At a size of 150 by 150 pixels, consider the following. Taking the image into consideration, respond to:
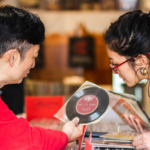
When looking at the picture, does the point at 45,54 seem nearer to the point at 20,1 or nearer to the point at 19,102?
the point at 20,1

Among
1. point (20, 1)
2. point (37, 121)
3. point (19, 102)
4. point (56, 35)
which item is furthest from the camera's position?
point (56, 35)

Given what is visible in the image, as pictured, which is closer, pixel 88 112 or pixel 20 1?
pixel 88 112

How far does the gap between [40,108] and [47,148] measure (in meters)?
0.55

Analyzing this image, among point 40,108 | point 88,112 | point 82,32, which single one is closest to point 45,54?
point 82,32

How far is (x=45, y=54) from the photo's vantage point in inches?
A: 194

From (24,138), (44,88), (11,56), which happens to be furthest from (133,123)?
(44,88)

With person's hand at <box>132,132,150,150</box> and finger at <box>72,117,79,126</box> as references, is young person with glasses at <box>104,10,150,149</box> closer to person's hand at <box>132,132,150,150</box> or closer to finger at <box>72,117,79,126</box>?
person's hand at <box>132,132,150,150</box>

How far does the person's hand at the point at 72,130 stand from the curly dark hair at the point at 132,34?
0.40 metres

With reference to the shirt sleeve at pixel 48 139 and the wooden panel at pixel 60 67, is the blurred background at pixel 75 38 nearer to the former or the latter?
the wooden panel at pixel 60 67

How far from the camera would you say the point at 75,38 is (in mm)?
4586

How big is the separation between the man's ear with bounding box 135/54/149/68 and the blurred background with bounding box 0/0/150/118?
Answer: 3.53 meters

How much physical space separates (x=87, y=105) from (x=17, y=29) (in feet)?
1.49

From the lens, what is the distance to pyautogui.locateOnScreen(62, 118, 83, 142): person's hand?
79 centimetres

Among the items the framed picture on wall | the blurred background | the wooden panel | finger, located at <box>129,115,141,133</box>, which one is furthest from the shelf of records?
finger, located at <box>129,115,141,133</box>
